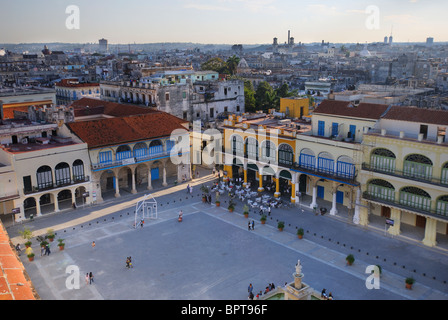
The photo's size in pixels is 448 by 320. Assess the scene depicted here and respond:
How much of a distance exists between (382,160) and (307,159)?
8.41 metres

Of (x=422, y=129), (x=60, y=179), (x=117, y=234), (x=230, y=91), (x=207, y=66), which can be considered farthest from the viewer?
(x=207, y=66)

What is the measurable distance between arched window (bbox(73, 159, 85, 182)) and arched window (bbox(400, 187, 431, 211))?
32.3 metres

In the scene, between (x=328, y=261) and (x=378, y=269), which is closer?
(x=378, y=269)

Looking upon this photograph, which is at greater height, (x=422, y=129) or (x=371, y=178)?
(x=422, y=129)

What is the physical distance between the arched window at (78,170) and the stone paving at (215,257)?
11.6ft

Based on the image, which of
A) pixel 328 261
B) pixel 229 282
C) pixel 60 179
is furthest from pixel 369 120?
pixel 60 179

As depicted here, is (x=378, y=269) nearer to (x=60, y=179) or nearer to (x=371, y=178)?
Answer: (x=371, y=178)

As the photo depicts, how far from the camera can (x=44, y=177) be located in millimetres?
43062

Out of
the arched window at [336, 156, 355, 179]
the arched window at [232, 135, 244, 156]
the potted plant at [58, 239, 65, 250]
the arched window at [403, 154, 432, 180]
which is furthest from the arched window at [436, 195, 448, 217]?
the potted plant at [58, 239, 65, 250]

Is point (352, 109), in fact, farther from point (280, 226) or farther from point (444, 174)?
point (280, 226)

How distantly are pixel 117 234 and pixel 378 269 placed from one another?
2281cm

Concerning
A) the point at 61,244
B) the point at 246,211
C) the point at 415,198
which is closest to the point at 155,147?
the point at 246,211

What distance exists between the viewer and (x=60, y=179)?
44250 mm
